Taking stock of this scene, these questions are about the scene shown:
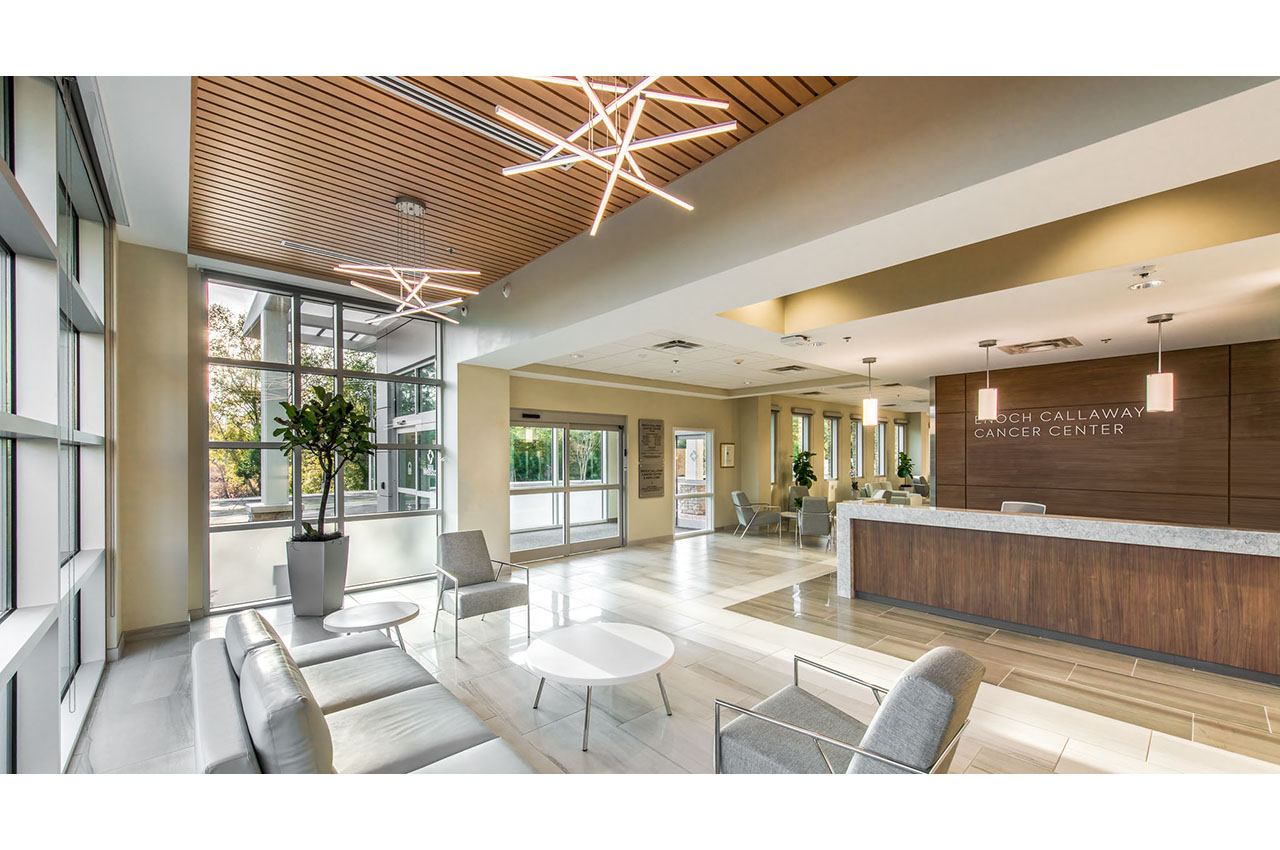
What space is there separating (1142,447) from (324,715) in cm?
760

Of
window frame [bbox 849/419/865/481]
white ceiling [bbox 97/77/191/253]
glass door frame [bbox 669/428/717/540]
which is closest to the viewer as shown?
white ceiling [bbox 97/77/191/253]

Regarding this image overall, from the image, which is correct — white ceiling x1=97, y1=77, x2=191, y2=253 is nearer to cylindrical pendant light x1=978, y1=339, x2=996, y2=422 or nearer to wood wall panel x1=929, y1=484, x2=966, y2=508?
cylindrical pendant light x1=978, y1=339, x2=996, y2=422

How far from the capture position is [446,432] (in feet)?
21.0

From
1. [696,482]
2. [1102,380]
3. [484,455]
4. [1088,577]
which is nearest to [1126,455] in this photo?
[1102,380]

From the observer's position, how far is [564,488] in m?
8.12

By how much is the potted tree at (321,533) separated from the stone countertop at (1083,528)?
5.16m

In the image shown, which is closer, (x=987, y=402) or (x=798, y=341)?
(x=987, y=402)

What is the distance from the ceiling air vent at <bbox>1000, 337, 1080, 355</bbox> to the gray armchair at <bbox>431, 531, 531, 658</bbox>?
539cm

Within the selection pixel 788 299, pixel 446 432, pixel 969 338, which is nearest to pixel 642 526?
pixel 446 432

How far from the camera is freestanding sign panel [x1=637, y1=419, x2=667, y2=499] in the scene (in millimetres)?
9203

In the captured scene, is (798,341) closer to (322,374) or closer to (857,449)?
(322,374)

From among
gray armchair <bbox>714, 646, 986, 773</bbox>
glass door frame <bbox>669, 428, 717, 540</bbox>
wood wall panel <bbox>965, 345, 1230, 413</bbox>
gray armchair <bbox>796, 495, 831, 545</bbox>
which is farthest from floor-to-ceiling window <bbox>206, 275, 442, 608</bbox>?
wood wall panel <bbox>965, 345, 1230, 413</bbox>
